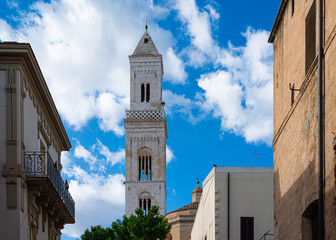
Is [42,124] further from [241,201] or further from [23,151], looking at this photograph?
[241,201]

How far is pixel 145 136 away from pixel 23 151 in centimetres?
6820

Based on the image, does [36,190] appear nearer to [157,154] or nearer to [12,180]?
[12,180]

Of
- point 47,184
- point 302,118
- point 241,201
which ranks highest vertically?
point 302,118

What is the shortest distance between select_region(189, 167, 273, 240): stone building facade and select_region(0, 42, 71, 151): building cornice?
8504 mm

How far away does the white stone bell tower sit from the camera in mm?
86125

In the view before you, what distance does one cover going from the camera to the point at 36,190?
21094mm

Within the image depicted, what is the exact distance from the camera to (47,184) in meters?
21.4

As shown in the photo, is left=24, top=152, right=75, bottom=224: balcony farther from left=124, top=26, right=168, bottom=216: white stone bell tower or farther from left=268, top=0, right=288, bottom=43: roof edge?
left=124, top=26, right=168, bottom=216: white stone bell tower

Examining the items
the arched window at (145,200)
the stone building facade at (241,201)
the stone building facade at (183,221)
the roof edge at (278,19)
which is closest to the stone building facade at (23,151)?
the roof edge at (278,19)

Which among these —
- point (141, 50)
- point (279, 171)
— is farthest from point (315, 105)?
point (141, 50)

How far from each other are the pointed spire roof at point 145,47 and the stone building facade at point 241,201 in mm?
60471

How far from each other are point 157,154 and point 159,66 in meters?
11.7

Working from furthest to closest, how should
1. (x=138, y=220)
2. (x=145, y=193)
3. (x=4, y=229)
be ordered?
(x=145, y=193) < (x=138, y=220) < (x=4, y=229)

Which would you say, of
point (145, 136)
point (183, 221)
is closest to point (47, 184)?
point (183, 221)
